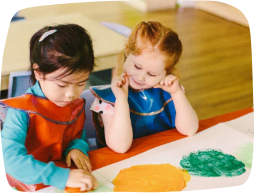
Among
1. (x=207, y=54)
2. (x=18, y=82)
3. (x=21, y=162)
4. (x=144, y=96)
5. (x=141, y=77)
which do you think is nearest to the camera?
(x=21, y=162)

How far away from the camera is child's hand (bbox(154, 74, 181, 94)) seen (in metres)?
0.99

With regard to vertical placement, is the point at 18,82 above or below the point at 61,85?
below

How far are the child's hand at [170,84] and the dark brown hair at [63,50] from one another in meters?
0.26

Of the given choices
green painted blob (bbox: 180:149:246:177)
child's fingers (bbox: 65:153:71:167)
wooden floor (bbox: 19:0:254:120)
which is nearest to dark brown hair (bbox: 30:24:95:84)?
child's fingers (bbox: 65:153:71:167)

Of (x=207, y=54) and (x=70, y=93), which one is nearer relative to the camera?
(x=70, y=93)

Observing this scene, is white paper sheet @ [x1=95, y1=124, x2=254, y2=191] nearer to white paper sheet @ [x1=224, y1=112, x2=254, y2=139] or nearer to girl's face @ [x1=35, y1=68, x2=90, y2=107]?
white paper sheet @ [x1=224, y1=112, x2=254, y2=139]

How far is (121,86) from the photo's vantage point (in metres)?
0.96

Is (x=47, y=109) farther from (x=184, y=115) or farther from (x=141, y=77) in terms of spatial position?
(x=184, y=115)

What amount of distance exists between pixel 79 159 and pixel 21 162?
6.8 inches

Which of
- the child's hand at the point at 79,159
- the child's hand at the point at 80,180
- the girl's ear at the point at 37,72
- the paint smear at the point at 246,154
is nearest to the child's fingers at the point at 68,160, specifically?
the child's hand at the point at 79,159

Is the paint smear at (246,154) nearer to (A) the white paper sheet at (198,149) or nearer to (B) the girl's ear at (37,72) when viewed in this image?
(A) the white paper sheet at (198,149)

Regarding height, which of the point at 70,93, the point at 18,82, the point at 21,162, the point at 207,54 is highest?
the point at 70,93

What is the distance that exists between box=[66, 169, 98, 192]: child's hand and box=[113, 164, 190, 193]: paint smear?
66mm

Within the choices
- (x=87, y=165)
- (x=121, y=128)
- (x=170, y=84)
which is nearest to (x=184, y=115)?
(x=170, y=84)
